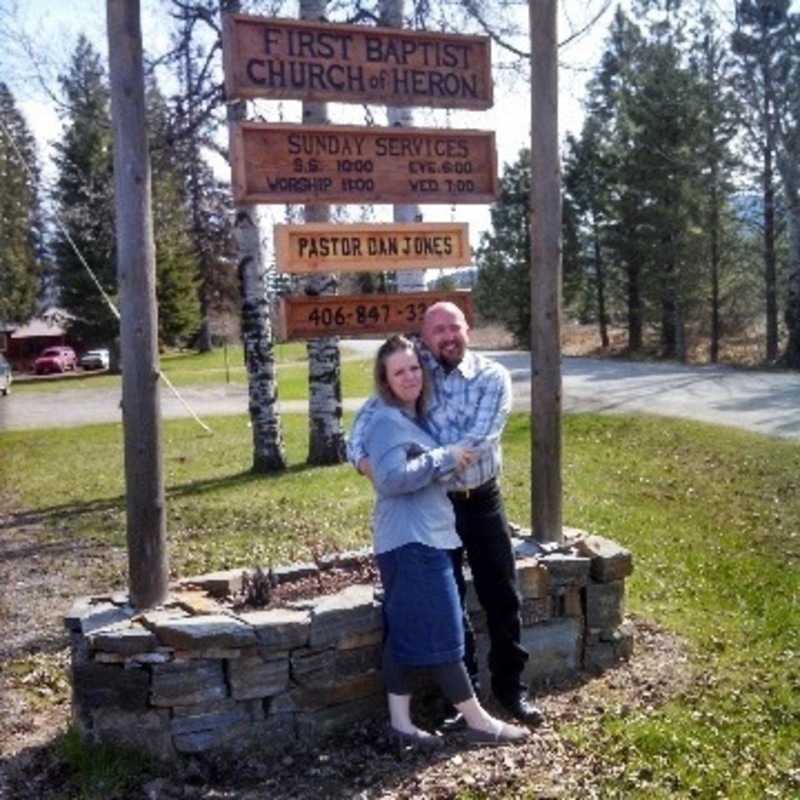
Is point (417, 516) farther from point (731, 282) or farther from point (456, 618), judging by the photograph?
point (731, 282)

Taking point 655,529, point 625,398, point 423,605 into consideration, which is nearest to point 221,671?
point 423,605

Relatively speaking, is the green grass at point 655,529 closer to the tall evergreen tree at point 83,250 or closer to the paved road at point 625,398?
the paved road at point 625,398

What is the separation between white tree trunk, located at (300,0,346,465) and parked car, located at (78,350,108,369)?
33521mm

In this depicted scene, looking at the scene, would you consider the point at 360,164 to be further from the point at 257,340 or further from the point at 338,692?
the point at 257,340

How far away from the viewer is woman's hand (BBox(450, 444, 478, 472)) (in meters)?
4.04

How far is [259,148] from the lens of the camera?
15.5 feet

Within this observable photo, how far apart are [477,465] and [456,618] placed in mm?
643

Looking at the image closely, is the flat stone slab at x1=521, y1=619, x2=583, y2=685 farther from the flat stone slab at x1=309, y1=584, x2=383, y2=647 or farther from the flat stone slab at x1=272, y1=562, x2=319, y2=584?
the flat stone slab at x1=272, y1=562, x2=319, y2=584

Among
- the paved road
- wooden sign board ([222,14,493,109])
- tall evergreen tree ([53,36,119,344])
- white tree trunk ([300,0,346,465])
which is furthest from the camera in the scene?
tall evergreen tree ([53,36,119,344])

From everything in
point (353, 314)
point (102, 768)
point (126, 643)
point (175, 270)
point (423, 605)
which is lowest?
point (102, 768)

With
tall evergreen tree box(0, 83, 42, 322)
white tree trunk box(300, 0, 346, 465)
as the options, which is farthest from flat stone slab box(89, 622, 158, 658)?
tall evergreen tree box(0, 83, 42, 322)

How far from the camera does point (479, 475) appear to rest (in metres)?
4.28

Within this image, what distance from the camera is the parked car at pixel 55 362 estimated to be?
44.3m

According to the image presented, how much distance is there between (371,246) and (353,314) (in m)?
0.36
